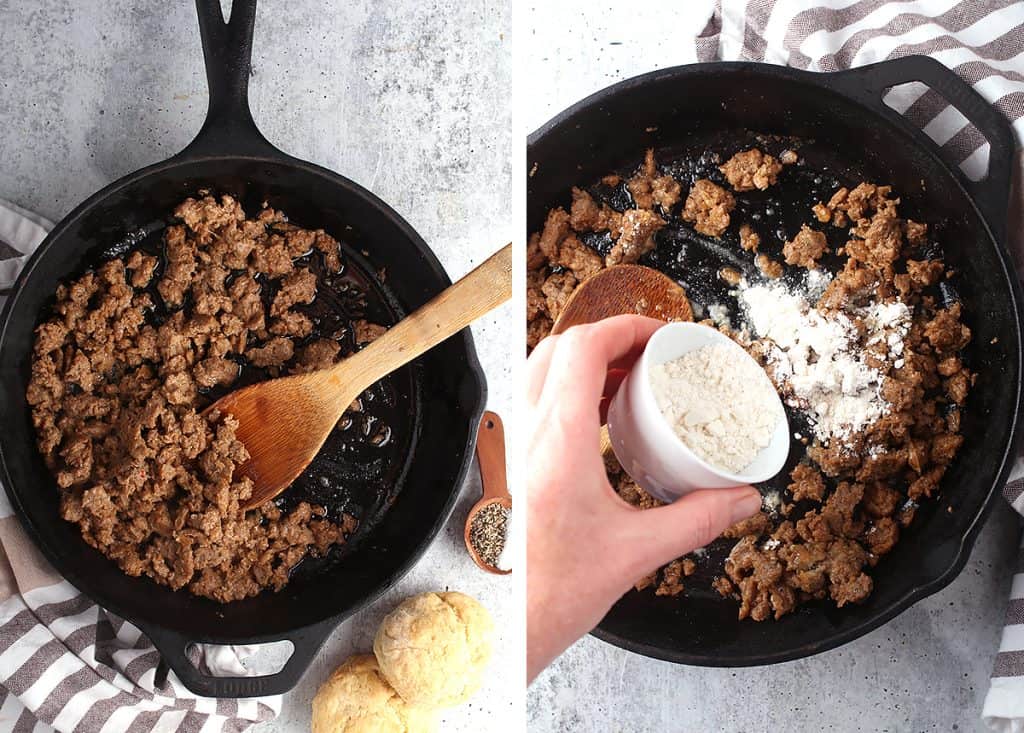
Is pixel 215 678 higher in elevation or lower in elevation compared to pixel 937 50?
lower

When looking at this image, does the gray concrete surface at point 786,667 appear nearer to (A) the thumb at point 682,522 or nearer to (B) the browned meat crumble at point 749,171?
(B) the browned meat crumble at point 749,171

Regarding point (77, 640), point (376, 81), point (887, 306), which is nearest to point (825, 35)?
point (887, 306)

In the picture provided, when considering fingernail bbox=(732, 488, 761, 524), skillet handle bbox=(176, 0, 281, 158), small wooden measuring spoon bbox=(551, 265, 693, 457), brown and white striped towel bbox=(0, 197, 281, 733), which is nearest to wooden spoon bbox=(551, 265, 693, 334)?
small wooden measuring spoon bbox=(551, 265, 693, 457)

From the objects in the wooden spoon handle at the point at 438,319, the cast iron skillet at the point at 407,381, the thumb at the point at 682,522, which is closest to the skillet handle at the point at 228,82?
the cast iron skillet at the point at 407,381

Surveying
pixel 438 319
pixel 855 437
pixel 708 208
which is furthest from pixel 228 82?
pixel 855 437

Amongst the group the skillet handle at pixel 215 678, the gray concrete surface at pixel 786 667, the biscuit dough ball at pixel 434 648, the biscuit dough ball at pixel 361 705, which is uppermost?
the gray concrete surface at pixel 786 667

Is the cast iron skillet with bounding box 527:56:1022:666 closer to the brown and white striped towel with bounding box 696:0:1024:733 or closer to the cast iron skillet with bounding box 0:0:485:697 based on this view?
the brown and white striped towel with bounding box 696:0:1024:733

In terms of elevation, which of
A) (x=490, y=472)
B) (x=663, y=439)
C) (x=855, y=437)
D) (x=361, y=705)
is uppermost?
(x=663, y=439)

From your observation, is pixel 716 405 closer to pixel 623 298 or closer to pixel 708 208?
pixel 623 298
